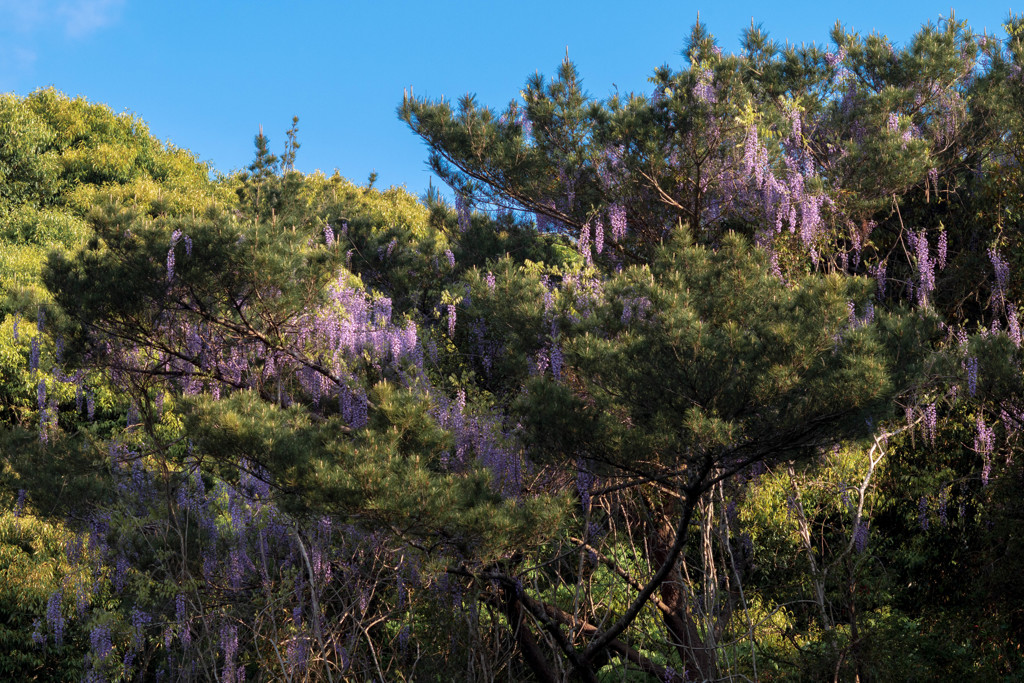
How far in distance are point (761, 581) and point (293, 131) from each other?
9.30 m

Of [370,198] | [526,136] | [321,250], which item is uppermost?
[370,198]

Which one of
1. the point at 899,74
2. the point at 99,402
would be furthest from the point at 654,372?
the point at 99,402

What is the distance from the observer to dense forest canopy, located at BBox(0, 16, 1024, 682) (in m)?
5.96

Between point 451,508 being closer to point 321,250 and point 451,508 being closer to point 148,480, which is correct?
point 321,250

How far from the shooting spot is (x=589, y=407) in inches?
241

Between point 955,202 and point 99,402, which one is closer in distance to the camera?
point 955,202

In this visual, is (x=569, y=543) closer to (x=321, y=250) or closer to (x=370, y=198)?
(x=321, y=250)

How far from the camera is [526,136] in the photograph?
31.5 ft

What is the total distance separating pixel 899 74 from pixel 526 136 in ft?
14.2

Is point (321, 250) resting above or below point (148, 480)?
above

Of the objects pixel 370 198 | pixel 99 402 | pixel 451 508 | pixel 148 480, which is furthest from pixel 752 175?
pixel 370 198

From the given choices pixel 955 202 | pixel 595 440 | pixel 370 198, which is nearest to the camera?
pixel 595 440

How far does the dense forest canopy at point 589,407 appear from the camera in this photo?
596cm

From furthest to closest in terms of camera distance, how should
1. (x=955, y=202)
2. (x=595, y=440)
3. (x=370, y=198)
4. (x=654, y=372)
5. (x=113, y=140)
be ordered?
Result: (x=370, y=198)
(x=113, y=140)
(x=955, y=202)
(x=595, y=440)
(x=654, y=372)
